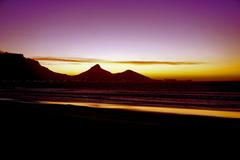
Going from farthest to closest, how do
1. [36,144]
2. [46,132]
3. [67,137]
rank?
[46,132] → [67,137] → [36,144]

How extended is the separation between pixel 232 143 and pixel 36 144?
Result: 490 cm

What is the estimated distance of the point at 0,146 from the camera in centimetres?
643

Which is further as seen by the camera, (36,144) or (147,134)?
(147,134)

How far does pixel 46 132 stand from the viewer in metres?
8.55

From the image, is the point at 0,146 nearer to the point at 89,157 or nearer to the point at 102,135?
the point at 89,157

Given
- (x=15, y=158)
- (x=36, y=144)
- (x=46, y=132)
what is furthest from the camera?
(x=46, y=132)

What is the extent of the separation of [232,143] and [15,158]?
5.24 meters

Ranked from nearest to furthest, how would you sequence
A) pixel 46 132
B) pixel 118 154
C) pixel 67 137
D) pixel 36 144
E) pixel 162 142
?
pixel 118 154, pixel 36 144, pixel 162 142, pixel 67 137, pixel 46 132

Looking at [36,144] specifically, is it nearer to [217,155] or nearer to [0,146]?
[0,146]

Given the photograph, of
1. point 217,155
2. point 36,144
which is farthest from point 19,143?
point 217,155

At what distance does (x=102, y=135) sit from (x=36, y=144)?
83.6 inches

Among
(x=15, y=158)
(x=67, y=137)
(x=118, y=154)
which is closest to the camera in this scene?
(x=15, y=158)

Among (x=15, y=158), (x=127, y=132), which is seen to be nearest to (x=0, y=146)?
(x=15, y=158)

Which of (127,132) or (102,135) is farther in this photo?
(127,132)
